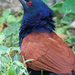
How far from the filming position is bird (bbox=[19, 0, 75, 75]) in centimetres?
164

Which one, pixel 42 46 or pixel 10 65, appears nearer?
pixel 10 65

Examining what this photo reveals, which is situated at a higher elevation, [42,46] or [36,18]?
[36,18]

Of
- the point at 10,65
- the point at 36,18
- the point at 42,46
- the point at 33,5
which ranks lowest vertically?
the point at 10,65

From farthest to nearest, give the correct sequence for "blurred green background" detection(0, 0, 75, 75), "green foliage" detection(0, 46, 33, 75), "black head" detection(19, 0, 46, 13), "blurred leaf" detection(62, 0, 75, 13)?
"blurred leaf" detection(62, 0, 75, 13), "black head" detection(19, 0, 46, 13), "blurred green background" detection(0, 0, 75, 75), "green foliage" detection(0, 46, 33, 75)

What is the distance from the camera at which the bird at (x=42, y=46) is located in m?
1.64

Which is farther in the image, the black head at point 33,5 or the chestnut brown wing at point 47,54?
the black head at point 33,5

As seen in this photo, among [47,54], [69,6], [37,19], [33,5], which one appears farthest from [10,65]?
[69,6]

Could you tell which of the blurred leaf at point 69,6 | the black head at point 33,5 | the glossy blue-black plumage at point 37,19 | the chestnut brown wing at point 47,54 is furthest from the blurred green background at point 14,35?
the black head at point 33,5

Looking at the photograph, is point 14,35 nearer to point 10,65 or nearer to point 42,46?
point 42,46

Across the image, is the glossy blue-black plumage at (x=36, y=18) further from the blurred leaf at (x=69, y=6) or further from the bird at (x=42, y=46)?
the blurred leaf at (x=69, y=6)

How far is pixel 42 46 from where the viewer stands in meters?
1.75

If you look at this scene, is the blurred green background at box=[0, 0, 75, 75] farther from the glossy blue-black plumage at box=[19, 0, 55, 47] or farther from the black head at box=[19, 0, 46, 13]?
the black head at box=[19, 0, 46, 13]

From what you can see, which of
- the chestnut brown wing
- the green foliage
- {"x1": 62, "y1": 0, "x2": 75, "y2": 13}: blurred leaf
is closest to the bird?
the chestnut brown wing

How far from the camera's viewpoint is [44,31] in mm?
1975
